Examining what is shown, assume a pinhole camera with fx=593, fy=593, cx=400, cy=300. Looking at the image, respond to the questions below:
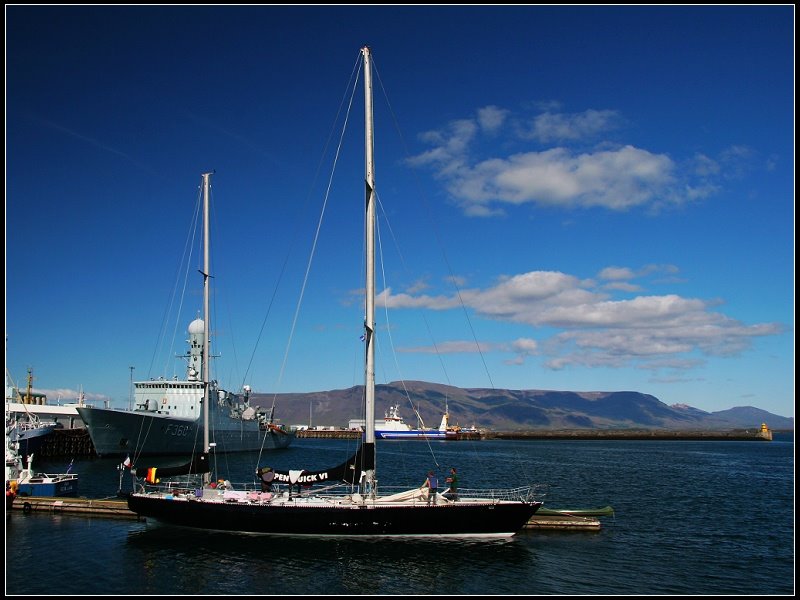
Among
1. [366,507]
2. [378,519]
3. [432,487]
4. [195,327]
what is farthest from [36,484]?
[195,327]

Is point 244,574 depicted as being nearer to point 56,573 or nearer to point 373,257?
point 56,573

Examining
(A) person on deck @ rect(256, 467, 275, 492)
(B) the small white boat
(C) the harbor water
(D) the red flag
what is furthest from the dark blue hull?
(B) the small white boat

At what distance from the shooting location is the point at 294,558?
23.3m

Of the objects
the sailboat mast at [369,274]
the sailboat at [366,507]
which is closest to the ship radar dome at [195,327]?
the sailboat at [366,507]

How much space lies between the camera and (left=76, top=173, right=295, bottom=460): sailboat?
67.4 metres

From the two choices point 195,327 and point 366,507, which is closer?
point 366,507

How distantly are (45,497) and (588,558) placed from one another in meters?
29.9

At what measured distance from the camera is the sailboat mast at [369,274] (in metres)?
25.3

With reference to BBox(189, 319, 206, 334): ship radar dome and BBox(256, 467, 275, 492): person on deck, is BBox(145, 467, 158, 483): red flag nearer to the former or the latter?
BBox(256, 467, 275, 492): person on deck

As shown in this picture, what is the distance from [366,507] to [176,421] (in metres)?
52.7

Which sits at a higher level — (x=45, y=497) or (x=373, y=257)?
(x=373, y=257)

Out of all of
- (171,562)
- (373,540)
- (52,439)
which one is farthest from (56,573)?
(52,439)

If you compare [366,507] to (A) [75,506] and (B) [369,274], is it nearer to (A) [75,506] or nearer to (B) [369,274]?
(B) [369,274]

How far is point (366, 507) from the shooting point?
974 inches
